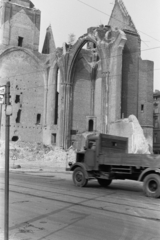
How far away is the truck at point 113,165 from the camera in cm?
1073

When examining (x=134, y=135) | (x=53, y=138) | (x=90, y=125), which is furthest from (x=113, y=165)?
(x=53, y=138)

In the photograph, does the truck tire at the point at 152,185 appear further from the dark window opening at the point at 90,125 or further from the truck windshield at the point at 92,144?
the dark window opening at the point at 90,125

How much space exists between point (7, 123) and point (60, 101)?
116 ft

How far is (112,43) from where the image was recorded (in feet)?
107

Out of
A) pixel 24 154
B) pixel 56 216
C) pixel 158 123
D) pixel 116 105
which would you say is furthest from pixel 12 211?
pixel 158 123

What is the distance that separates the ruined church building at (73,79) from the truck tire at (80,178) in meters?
17.4

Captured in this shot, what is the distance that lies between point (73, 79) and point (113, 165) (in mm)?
28977

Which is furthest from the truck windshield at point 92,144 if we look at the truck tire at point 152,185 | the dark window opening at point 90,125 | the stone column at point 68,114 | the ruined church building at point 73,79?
the dark window opening at point 90,125

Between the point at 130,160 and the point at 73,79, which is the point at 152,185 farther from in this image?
the point at 73,79

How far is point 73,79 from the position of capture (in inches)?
1578

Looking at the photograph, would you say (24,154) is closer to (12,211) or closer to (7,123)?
(12,211)

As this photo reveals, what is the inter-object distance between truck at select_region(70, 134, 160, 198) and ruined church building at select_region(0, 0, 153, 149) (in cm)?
1710

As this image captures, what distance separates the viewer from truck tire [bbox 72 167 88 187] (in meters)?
12.9

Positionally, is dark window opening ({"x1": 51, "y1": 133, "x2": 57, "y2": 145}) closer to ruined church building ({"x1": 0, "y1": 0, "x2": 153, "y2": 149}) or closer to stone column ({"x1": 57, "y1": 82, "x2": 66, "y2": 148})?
ruined church building ({"x1": 0, "y1": 0, "x2": 153, "y2": 149})
